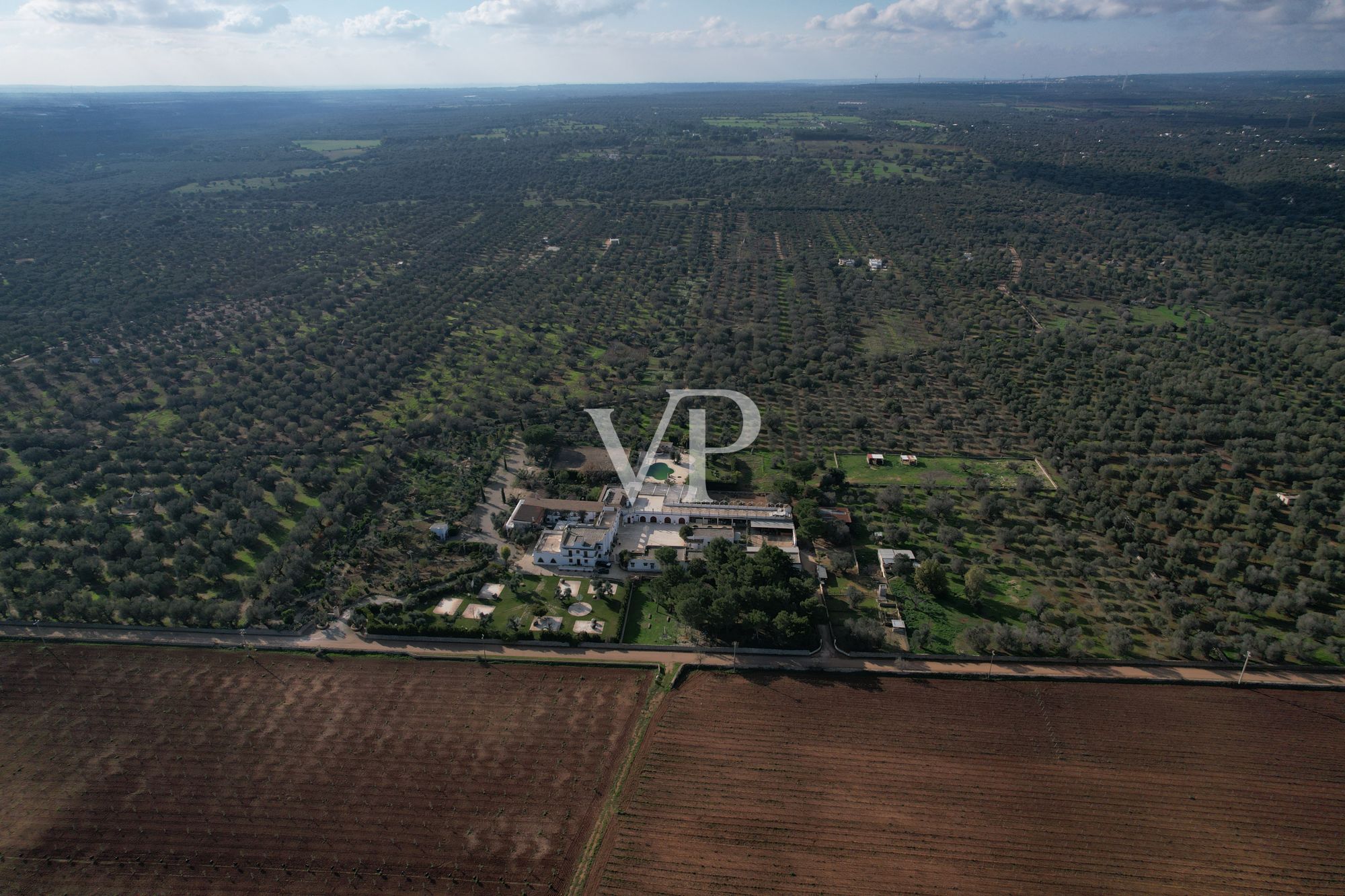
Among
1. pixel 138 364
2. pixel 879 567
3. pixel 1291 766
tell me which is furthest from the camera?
pixel 138 364

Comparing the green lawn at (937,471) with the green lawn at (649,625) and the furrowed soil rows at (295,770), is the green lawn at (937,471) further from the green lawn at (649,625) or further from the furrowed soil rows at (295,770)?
the furrowed soil rows at (295,770)

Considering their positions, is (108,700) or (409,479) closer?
(108,700)

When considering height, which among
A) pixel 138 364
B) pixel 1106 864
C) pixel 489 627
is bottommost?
pixel 1106 864

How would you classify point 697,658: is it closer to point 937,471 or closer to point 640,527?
point 640,527

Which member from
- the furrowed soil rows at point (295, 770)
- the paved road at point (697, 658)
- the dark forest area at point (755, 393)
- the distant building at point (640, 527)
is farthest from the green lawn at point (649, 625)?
the dark forest area at point (755, 393)

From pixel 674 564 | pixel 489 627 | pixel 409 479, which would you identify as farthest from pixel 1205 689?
pixel 409 479

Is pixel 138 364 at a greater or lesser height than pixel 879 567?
greater

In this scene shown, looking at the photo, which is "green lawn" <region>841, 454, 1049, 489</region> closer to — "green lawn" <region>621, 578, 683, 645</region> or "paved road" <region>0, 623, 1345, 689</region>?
"paved road" <region>0, 623, 1345, 689</region>

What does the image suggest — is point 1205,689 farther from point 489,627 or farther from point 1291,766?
point 489,627
